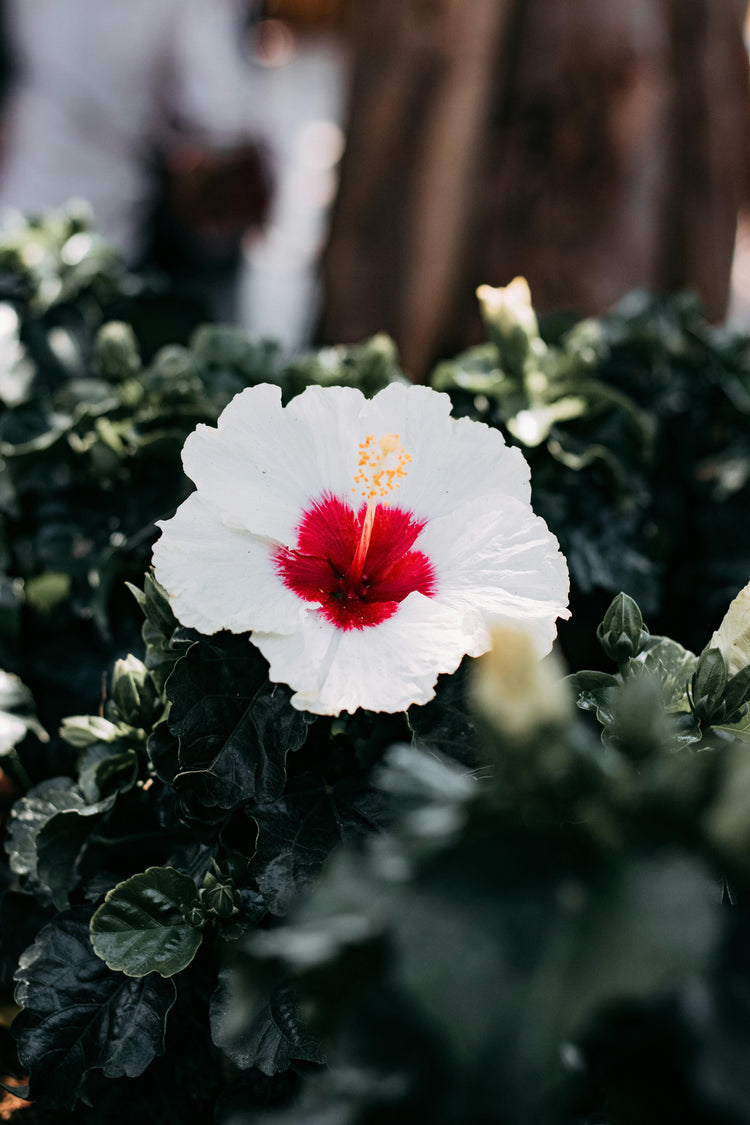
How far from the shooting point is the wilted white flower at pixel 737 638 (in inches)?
22.6

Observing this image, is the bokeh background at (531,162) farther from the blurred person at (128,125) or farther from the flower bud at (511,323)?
the blurred person at (128,125)

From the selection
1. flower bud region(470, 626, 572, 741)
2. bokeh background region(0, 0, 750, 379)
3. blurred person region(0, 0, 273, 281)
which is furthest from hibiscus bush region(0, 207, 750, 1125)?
blurred person region(0, 0, 273, 281)

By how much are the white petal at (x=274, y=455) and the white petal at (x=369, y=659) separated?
0.08m

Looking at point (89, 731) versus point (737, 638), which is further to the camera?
point (89, 731)

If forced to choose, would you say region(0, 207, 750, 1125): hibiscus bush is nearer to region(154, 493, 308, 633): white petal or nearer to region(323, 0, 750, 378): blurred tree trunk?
region(154, 493, 308, 633): white petal

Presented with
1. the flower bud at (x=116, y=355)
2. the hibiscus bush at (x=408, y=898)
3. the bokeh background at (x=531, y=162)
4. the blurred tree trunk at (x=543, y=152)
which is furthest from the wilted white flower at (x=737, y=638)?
the blurred tree trunk at (x=543, y=152)

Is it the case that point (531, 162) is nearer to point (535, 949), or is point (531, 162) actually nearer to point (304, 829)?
point (304, 829)

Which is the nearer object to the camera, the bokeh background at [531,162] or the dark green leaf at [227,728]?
the dark green leaf at [227,728]

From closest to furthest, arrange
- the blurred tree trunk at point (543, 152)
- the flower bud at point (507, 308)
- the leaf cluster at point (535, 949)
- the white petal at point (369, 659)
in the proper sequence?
1. the leaf cluster at point (535, 949)
2. the white petal at point (369, 659)
3. the flower bud at point (507, 308)
4. the blurred tree trunk at point (543, 152)

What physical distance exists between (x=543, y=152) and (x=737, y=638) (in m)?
Result: 1.27

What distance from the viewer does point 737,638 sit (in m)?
0.58

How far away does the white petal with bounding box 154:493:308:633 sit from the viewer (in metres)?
0.56

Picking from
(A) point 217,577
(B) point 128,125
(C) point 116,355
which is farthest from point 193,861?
(B) point 128,125

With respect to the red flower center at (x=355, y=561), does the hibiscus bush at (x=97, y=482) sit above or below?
below
